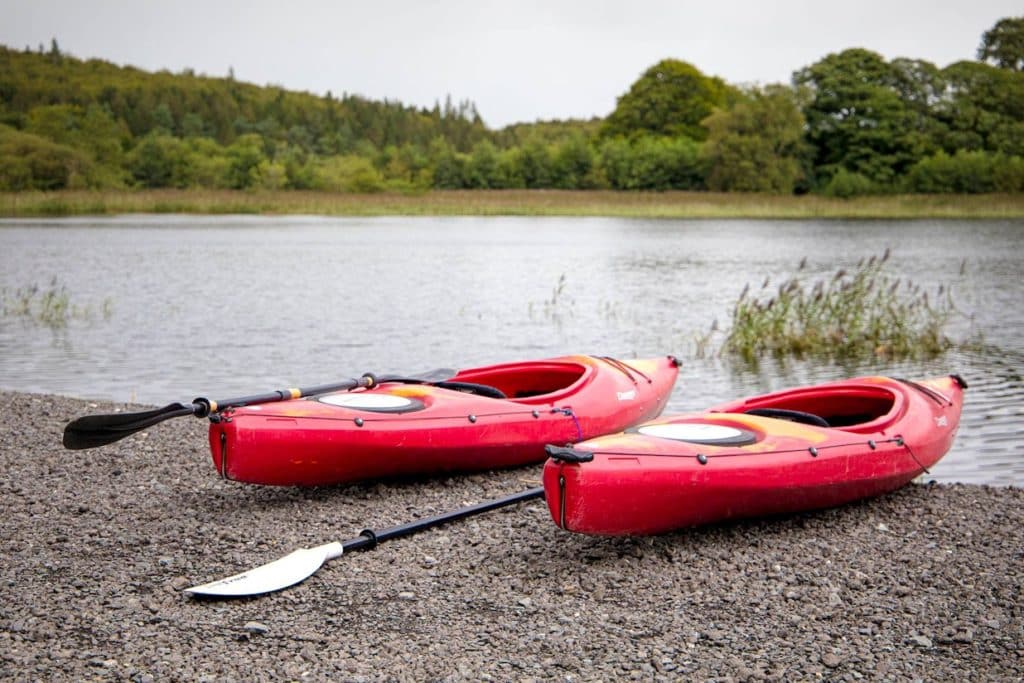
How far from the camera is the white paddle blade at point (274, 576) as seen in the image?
12.2 ft

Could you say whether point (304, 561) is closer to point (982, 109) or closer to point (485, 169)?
point (982, 109)

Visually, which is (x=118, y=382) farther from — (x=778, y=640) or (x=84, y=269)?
(x=84, y=269)

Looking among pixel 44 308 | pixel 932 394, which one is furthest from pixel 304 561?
pixel 44 308

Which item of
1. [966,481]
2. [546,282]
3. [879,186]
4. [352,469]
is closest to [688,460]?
[352,469]

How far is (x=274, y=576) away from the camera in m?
3.83

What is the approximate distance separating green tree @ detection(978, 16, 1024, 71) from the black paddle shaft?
62677 millimetres

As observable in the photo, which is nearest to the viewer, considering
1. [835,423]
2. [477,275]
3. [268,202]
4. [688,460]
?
[688,460]

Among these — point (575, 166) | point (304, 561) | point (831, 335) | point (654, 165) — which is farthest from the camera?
point (575, 166)

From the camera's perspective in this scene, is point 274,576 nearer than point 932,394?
Yes

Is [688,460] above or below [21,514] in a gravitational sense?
above

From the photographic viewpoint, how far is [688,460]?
14.1 feet

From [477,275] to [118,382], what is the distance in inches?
421

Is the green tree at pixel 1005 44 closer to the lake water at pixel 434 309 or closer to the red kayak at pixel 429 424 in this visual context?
the lake water at pixel 434 309

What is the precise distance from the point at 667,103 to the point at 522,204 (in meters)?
24.5
